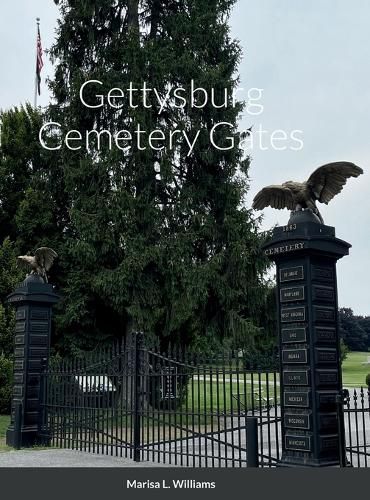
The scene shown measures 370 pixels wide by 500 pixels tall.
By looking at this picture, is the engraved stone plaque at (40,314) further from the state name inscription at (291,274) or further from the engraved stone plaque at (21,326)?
the state name inscription at (291,274)

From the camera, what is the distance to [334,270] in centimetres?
816

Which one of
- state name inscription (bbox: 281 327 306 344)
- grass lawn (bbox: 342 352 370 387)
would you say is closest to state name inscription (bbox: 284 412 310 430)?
state name inscription (bbox: 281 327 306 344)

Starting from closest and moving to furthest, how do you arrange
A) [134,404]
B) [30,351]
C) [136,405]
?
[136,405] < [134,404] < [30,351]

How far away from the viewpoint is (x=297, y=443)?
7.64 meters

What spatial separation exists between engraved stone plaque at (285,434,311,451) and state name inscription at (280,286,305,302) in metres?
1.77

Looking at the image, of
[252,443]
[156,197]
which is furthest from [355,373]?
[252,443]

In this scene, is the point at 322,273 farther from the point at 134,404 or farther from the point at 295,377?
the point at 134,404

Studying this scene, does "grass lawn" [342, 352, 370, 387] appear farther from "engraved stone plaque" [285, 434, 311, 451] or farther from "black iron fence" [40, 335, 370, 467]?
"engraved stone plaque" [285, 434, 311, 451]

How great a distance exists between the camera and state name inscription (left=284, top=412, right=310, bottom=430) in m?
7.52

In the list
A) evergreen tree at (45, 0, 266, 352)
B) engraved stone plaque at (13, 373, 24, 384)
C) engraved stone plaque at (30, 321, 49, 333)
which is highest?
evergreen tree at (45, 0, 266, 352)

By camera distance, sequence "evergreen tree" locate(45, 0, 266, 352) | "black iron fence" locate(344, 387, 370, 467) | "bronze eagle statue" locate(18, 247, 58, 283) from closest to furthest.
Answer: "black iron fence" locate(344, 387, 370, 467) → "bronze eagle statue" locate(18, 247, 58, 283) → "evergreen tree" locate(45, 0, 266, 352)

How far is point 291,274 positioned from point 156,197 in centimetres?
1336
